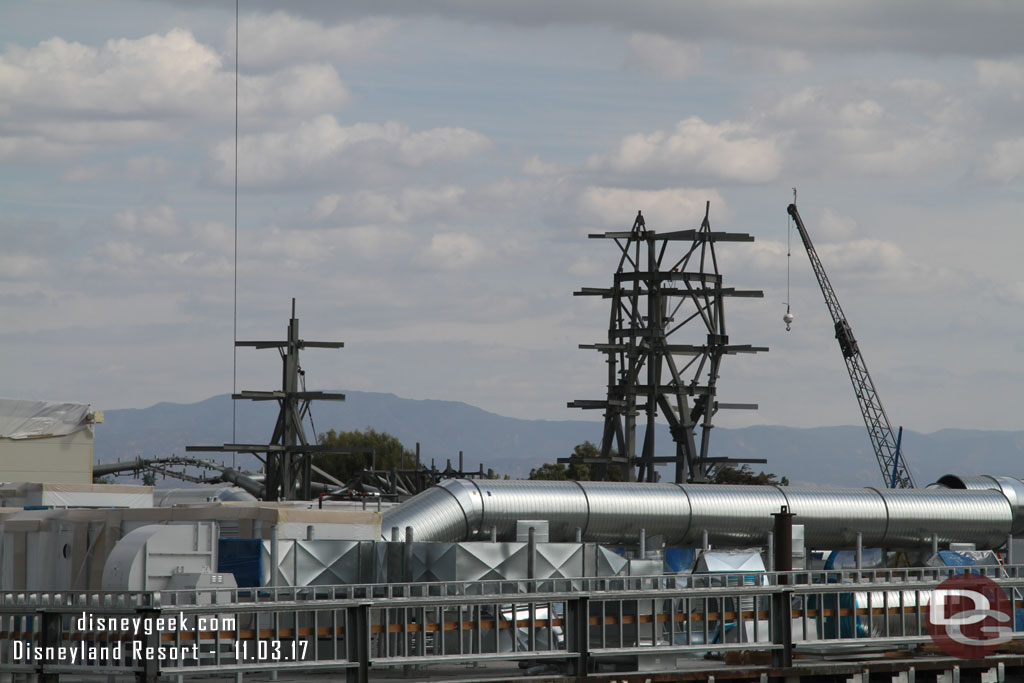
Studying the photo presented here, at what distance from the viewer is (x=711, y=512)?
33.1 m

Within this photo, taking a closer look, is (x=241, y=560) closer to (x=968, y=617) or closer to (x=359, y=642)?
(x=359, y=642)

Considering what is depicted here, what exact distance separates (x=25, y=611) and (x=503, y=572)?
8.49 meters

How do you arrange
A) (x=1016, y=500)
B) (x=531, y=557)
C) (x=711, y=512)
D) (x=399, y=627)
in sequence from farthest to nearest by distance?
(x=1016, y=500)
(x=711, y=512)
(x=531, y=557)
(x=399, y=627)

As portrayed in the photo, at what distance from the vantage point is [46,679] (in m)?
18.2

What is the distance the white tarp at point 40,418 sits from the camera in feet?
258

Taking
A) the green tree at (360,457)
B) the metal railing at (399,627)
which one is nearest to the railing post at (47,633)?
the metal railing at (399,627)

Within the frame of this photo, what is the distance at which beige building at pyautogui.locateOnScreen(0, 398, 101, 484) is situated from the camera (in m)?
77.8

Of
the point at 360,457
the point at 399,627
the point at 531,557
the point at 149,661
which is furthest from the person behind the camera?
the point at 360,457

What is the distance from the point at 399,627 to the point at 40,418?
61.8 metres

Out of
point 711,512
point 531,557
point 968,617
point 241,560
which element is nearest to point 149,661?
point 531,557

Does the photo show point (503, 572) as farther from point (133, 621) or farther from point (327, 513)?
point (133, 621)

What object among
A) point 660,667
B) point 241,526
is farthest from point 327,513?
point 660,667

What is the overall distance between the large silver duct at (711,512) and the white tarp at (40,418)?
51711 mm

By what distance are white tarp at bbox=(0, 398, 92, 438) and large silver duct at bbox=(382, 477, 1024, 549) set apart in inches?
2036
